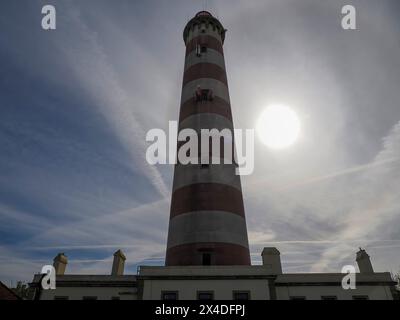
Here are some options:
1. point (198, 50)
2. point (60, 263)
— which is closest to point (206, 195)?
point (60, 263)

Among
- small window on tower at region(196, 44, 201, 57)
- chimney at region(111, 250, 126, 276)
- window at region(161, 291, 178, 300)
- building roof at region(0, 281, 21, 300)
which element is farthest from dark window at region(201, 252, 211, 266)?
building roof at region(0, 281, 21, 300)

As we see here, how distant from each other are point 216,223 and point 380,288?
11.4 metres

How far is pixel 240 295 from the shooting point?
54.9 ft

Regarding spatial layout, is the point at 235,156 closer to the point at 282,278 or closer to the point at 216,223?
the point at 216,223

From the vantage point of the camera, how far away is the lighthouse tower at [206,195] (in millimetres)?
18984

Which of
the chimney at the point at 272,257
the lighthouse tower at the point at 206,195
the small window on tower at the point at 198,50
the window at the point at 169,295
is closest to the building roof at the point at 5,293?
the lighthouse tower at the point at 206,195

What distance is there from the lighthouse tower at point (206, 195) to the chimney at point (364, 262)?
8982mm

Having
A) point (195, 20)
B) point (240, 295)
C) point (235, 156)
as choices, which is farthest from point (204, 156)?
point (195, 20)

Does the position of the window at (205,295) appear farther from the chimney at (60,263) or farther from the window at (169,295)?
the chimney at (60,263)

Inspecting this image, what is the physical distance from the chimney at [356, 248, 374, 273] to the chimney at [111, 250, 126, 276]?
1834 centimetres

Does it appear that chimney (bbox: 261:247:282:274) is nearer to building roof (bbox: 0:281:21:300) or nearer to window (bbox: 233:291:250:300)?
window (bbox: 233:291:250:300)

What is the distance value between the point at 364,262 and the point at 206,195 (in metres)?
13.1

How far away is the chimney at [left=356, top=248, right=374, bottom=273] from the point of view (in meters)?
20.8

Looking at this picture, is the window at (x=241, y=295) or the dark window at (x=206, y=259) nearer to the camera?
the window at (x=241, y=295)
